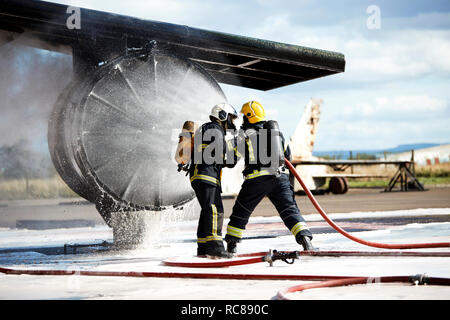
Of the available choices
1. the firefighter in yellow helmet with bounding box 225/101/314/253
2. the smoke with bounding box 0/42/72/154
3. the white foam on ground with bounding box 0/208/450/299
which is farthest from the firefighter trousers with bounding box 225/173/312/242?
the smoke with bounding box 0/42/72/154

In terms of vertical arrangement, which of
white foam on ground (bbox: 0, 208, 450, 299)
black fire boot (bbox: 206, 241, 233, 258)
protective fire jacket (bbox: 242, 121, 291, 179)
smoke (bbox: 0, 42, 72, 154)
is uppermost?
smoke (bbox: 0, 42, 72, 154)

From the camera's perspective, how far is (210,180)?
309 inches

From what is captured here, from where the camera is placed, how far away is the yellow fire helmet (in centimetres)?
810

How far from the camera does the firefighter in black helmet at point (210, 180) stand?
25.4 feet

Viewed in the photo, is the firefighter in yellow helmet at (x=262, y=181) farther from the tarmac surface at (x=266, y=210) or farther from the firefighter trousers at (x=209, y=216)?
the tarmac surface at (x=266, y=210)

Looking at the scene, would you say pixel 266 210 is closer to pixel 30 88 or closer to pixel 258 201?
pixel 30 88

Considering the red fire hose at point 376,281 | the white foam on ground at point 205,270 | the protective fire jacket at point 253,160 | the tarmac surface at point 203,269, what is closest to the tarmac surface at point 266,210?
the tarmac surface at point 203,269

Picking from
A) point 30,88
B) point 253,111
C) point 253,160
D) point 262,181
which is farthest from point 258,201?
point 30,88

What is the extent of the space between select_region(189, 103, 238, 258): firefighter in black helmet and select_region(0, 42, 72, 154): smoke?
3472 mm

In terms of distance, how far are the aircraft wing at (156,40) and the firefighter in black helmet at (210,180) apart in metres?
1.75

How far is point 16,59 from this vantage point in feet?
33.0

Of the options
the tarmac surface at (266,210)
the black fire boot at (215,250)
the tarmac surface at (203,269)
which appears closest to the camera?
the tarmac surface at (203,269)

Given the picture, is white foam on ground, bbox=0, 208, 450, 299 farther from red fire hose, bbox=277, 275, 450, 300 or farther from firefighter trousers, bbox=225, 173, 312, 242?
firefighter trousers, bbox=225, 173, 312, 242
